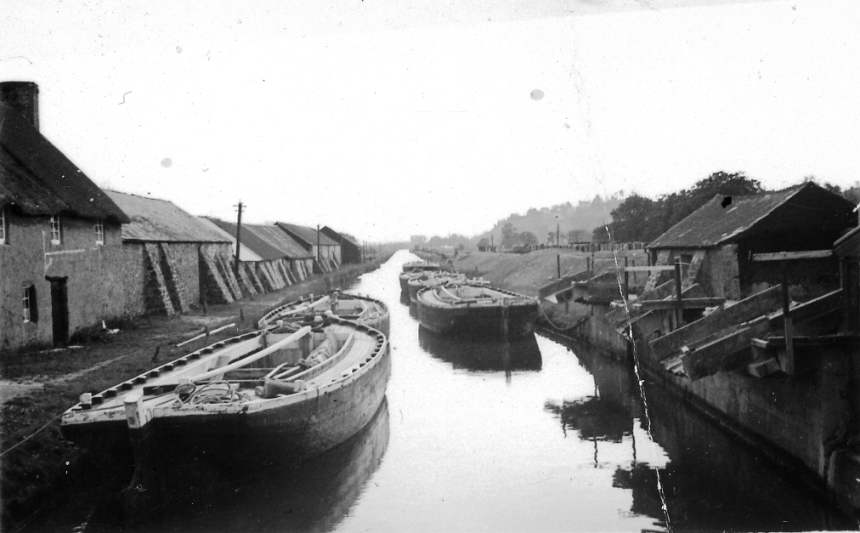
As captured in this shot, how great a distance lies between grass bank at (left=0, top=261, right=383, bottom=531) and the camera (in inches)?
301

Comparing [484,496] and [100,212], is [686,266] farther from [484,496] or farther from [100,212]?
[100,212]

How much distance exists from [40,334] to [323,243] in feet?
148

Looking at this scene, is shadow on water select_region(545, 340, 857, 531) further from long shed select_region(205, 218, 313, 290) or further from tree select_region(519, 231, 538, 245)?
tree select_region(519, 231, 538, 245)

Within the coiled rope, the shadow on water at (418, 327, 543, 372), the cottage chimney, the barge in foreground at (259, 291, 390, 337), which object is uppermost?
the cottage chimney

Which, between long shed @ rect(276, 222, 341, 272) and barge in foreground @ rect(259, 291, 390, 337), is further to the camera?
long shed @ rect(276, 222, 341, 272)

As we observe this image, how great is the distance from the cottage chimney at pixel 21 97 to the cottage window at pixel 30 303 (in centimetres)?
660

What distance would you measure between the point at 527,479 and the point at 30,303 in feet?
42.1

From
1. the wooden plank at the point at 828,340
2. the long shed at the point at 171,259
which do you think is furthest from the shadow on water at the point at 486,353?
the wooden plank at the point at 828,340

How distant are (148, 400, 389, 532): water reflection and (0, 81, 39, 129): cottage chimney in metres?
15.2

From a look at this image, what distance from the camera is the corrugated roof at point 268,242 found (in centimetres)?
3822

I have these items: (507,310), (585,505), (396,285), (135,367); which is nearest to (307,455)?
(585,505)

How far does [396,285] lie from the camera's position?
56.5m

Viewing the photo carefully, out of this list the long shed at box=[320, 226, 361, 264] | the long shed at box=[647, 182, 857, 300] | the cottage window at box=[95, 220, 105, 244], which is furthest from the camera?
the long shed at box=[320, 226, 361, 264]

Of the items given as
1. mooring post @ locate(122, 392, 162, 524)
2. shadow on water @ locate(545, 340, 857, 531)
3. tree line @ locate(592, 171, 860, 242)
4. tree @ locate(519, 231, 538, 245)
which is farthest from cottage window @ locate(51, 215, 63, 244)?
tree @ locate(519, 231, 538, 245)
